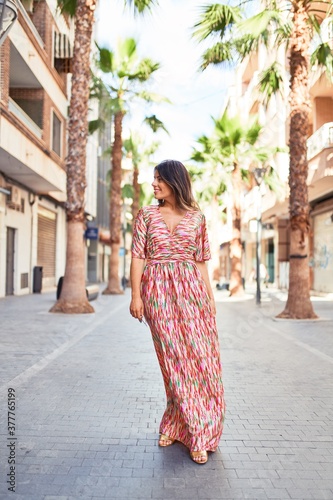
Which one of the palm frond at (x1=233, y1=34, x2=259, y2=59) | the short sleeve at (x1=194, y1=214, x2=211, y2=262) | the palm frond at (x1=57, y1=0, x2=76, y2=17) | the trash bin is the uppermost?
the palm frond at (x1=57, y1=0, x2=76, y2=17)

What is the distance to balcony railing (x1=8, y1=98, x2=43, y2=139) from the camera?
16.1 m

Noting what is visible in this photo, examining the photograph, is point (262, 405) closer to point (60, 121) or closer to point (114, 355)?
point (114, 355)

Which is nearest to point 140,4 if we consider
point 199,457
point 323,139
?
point 323,139

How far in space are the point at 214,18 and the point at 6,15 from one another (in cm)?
824

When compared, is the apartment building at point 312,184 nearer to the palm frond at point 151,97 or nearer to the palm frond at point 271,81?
the palm frond at point 271,81

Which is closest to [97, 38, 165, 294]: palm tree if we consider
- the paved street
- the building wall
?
the building wall

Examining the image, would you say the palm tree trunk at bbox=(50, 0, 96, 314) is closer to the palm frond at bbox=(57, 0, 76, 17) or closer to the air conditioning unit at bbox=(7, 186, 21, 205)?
the palm frond at bbox=(57, 0, 76, 17)

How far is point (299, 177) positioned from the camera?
12250 millimetres

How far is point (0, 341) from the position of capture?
27.3 ft

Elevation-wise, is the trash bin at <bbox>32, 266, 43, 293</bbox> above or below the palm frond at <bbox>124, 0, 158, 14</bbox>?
below

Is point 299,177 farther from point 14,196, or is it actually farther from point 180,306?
point 14,196

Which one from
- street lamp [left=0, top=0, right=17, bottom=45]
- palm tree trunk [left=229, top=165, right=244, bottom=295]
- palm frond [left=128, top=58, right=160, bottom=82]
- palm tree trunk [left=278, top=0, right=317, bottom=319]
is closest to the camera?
street lamp [left=0, top=0, right=17, bottom=45]

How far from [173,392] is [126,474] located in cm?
54

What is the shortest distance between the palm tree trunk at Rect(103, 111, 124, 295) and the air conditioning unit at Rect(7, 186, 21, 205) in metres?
3.62
